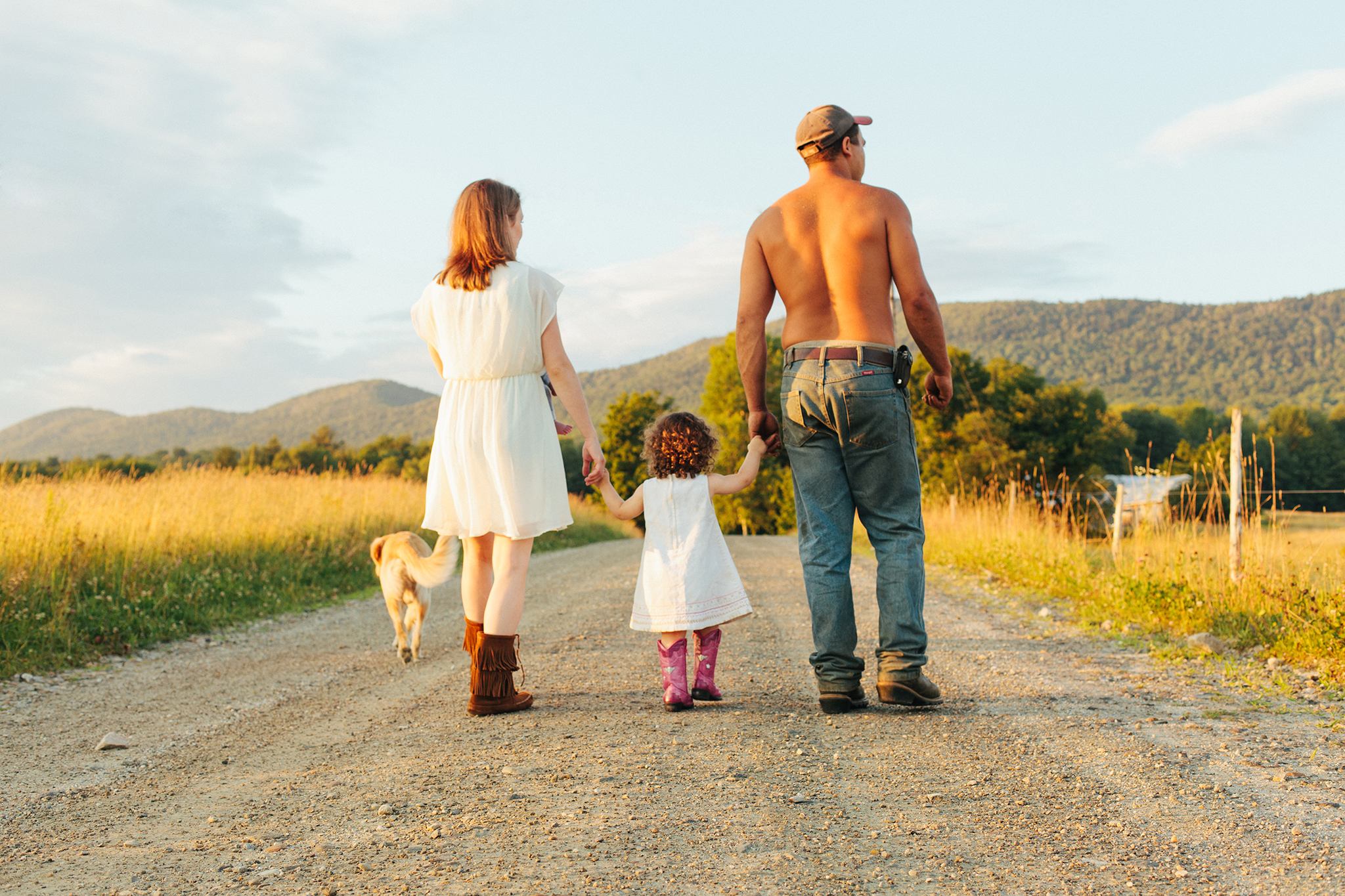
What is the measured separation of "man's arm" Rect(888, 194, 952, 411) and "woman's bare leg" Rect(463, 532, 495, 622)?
2.13 metres

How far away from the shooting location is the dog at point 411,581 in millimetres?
5340

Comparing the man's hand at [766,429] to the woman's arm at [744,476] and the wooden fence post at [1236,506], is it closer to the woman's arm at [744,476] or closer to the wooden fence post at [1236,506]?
the woman's arm at [744,476]

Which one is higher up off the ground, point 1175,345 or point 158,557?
point 1175,345

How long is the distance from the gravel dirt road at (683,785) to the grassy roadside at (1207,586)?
488 mm

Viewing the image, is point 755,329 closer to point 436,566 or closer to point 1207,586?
point 436,566

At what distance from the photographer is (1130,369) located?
117m

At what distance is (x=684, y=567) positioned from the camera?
3816mm

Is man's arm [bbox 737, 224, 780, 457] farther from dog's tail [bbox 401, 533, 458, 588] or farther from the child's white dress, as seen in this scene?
dog's tail [bbox 401, 533, 458, 588]

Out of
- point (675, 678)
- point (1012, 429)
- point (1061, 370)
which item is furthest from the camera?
point (1061, 370)

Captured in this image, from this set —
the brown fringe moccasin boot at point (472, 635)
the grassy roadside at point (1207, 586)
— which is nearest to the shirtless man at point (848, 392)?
the brown fringe moccasin boot at point (472, 635)

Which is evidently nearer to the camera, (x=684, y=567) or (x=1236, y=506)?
(x=684, y=567)

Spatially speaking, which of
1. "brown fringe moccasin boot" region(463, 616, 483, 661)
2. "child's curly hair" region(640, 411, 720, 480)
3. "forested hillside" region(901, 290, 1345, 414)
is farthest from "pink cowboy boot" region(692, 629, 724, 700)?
"forested hillside" region(901, 290, 1345, 414)

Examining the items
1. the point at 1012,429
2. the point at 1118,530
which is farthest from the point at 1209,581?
the point at 1012,429

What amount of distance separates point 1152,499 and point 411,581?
6.62 m
